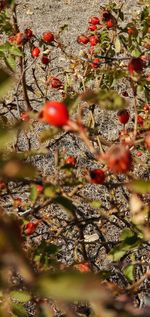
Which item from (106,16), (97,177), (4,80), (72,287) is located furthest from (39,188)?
(106,16)

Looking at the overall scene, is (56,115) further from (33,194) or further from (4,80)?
(33,194)

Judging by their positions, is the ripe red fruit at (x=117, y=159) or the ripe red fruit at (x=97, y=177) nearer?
the ripe red fruit at (x=117, y=159)

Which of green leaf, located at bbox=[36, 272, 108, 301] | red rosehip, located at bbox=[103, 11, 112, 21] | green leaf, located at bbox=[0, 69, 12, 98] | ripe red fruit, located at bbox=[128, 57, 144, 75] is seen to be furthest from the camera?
red rosehip, located at bbox=[103, 11, 112, 21]

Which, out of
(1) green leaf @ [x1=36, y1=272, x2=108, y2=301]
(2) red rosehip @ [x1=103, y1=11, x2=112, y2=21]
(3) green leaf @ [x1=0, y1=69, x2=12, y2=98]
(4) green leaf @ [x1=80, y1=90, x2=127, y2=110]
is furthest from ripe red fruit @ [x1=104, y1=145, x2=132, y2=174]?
(2) red rosehip @ [x1=103, y1=11, x2=112, y2=21]

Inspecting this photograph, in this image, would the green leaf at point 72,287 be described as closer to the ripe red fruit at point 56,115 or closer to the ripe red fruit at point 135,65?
the ripe red fruit at point 56,115

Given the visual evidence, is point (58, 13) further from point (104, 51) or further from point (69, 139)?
point (104, 51)

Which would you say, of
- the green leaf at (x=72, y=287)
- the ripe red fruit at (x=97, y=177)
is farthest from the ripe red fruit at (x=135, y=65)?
the green leaf at (x=72, y=287)

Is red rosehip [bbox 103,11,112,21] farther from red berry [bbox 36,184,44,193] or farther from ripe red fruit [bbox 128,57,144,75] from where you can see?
red berry [bbox 36,184,44,193]

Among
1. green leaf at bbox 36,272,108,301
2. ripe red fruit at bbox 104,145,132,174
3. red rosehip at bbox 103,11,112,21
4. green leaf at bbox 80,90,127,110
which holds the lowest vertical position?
green leaf at bbox 36,272,108,301
